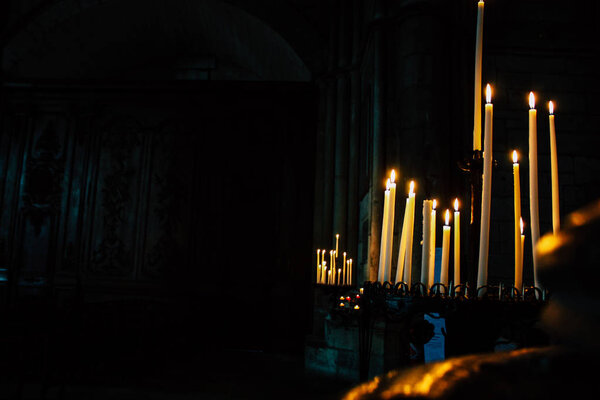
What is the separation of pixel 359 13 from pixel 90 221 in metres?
5.39

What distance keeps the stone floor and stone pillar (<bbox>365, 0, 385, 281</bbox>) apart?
129 centimetres

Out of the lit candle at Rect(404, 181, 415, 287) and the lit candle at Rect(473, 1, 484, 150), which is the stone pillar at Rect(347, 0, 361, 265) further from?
the lit candle at Rect(473, 1, 484, 150)

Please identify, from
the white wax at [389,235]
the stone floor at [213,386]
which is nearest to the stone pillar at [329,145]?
the stone floor at [213,386]

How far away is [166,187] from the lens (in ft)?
26.7

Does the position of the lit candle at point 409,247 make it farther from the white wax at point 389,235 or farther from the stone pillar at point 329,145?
the stone pillar at point 329,145

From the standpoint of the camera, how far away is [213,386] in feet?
14.8

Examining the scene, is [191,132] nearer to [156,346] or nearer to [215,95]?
[215,95]

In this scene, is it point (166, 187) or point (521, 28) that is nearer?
point (521, 28)

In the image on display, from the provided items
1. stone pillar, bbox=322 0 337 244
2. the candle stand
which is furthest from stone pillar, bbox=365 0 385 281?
the candle stand

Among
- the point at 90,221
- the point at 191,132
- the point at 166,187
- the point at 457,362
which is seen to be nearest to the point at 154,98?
the point at 191,132

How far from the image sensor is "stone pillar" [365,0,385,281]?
4.67 m

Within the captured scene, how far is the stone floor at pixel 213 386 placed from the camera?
4062 millimetres

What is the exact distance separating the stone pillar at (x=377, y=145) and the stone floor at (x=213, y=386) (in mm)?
1288

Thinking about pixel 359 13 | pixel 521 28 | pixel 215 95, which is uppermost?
pixel 359 13
